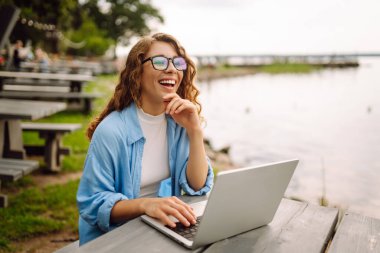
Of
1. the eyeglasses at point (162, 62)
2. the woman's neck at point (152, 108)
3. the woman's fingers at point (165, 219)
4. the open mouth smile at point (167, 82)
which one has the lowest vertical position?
the woman's fingers at point (165, 219)

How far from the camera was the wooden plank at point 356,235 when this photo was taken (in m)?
1.36

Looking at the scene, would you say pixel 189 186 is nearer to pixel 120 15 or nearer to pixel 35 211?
pixel 35 211

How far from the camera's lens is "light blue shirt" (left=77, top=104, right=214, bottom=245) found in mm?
1617

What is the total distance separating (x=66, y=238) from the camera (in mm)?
3449

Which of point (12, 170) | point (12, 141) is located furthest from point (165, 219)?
point (12, 141)

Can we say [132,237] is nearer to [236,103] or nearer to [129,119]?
[129,119]

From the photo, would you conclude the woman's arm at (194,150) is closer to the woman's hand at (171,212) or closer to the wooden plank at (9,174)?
the woman's hand at (171,212)

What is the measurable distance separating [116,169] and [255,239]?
0.71 m

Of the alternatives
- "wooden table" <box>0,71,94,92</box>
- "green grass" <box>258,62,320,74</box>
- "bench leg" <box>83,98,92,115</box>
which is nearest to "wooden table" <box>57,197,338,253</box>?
"wooden table" <box>0,71,94,92</box>

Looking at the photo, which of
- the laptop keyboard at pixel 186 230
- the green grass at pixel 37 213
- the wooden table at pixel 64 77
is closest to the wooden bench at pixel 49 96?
the wooden table at pixel 64 77

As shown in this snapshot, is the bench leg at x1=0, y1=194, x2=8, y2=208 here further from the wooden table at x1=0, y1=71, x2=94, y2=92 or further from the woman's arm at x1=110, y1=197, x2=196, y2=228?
the wooden table at x1=0, y1=71, x2=94, y2=92

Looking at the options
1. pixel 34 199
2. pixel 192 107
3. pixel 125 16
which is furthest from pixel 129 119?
pixel 125 16

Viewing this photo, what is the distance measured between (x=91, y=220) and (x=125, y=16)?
4221cm

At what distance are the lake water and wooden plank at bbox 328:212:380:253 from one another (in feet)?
8.42
